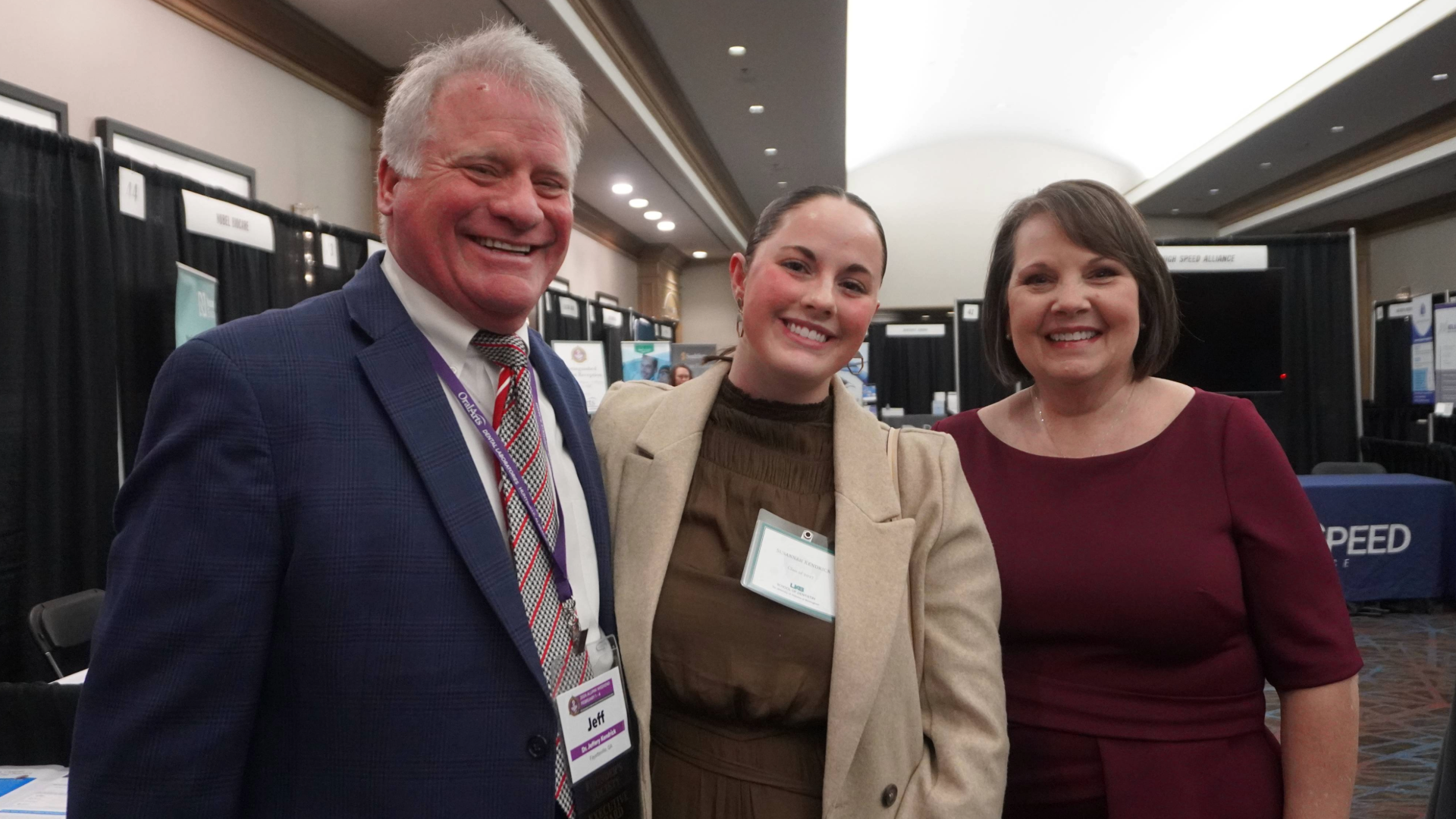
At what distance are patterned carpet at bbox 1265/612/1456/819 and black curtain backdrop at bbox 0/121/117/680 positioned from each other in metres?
4.72

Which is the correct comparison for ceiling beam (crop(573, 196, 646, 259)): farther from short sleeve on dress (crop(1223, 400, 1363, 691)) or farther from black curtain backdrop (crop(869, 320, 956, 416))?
short sleeve on dress (crop(1223, 400, 1363, 691))

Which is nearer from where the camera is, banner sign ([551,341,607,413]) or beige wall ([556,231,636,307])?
banner sign ([551,341,607,413])

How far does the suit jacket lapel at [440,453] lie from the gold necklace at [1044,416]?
3.37 feet

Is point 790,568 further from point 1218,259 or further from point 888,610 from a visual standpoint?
point 1218,259

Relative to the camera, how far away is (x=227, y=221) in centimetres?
396

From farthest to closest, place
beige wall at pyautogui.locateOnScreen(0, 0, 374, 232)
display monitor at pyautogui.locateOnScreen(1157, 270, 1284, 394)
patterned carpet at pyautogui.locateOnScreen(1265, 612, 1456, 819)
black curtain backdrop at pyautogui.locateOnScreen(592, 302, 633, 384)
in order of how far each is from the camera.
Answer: black curtain backdrop at pyautogui.locateOnScreen(592, 302, 633, 384) → display monitor at pyautogui.locateOnScreen(1157, 270, 1284, 394) → beige wall at pyautogui.locateOnScreen(0, 0, 374, 232) → patterned carpet at pyautogui.locateOnScreen(1265, 612, 1456, 819)

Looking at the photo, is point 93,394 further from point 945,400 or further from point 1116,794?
point 945,400

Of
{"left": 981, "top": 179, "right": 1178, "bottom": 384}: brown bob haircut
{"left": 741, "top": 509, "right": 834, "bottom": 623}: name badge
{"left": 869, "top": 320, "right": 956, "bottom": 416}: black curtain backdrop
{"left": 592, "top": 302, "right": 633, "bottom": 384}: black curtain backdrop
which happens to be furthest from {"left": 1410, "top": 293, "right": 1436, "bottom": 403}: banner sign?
{"left": 741, "top": 509, "right": 834, "bottom": 623}: name badge

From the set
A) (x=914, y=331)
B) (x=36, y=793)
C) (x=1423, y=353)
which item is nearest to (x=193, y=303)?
(x=36, y=793)

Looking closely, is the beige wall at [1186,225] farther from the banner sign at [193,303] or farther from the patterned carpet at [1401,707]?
the banner sign at [193,303]

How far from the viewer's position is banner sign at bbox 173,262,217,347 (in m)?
3.63

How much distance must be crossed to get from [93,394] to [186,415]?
10.0 ft

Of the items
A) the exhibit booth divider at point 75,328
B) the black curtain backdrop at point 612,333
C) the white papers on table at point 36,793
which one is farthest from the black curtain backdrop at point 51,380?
the black curtain backdrop at point 612,333

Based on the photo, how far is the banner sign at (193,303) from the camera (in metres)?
3.63
